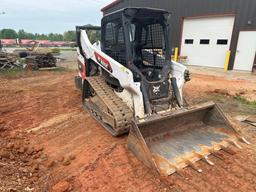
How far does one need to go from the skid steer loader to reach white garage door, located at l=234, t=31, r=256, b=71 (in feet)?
29.6

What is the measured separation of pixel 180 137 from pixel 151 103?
30.5 inches

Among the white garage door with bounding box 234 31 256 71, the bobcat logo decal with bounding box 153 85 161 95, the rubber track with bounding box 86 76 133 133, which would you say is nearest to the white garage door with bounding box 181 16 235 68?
the white garage door with bounding box 234 31 256 71

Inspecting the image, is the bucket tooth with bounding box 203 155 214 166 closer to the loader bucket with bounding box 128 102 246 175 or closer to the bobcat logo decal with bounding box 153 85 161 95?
the loader bucket with bounding box 128 102 246 175

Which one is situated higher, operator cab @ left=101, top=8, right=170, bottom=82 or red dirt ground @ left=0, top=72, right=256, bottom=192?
operator cab @ left=101, top=8, right=170, bottom=82

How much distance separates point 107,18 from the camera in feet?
13.9

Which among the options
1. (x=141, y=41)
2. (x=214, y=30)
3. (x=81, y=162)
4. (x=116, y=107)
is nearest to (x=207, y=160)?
(x=116, y=107)

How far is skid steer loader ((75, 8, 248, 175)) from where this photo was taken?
10.2 ft

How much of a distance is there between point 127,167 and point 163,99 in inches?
59.6

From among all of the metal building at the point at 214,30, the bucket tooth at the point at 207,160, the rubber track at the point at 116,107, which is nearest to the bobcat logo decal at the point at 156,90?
the rubber track at the point at 116,107

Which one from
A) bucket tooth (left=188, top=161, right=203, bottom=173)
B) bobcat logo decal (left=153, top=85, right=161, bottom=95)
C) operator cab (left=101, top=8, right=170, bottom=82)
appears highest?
operator cab (left=101, top=8, right=170, bottom=82)

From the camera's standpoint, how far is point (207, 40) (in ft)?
41.6

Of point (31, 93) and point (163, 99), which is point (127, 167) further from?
point (31, 93)

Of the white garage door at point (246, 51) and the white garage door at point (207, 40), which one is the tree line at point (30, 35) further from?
the white garage door at point (246, 51)

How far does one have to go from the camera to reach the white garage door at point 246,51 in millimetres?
11041
